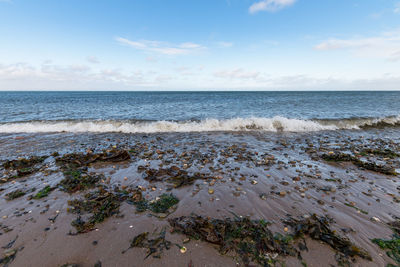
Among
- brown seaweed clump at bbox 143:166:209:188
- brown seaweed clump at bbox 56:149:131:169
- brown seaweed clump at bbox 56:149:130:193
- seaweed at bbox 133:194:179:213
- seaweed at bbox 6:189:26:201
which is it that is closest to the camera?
seaweed at bbox 133:194:179:213

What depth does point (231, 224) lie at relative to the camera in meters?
3.66

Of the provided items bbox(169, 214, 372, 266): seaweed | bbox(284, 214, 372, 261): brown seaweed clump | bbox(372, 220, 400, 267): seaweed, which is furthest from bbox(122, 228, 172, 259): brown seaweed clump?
bbox(372, 220, 400, 267): seaweed

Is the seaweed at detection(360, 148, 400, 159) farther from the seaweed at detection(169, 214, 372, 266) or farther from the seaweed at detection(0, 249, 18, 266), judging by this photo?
the seaweed at detection(0, 249, 18, 266)

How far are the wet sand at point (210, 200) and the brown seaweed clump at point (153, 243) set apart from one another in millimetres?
81

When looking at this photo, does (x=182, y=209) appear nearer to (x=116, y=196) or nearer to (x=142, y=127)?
(x=116, y=196)

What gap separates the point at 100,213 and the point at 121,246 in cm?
127

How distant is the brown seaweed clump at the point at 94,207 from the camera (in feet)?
12.2

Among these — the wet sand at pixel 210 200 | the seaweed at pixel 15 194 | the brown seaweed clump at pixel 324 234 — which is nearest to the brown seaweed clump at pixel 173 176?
the wet sand at pixel 210 200

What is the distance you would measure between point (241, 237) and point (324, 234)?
1.72m

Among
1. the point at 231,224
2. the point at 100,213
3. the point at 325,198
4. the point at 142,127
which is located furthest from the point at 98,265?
the point at 142,127

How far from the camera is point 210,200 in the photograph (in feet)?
15.2

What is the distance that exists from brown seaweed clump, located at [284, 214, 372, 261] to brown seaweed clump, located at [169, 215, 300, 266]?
1.33ft

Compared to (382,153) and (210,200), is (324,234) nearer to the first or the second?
(210,200)

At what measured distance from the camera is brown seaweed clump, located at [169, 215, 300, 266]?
3.07 meters
